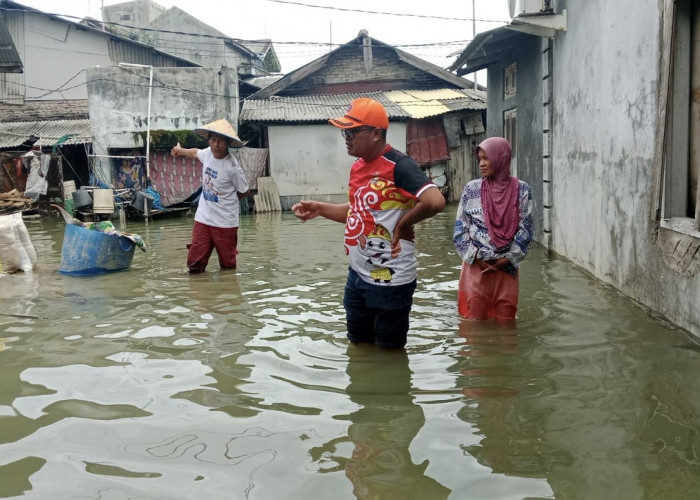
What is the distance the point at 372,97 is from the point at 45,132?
10.2 metres

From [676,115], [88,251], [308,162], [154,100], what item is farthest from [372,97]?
[676,115]

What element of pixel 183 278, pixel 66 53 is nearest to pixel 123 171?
pixel 66 53

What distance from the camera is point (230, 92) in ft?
66.5

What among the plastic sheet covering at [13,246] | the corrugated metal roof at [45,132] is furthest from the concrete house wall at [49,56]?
the plastic sheet covering at [13,246]

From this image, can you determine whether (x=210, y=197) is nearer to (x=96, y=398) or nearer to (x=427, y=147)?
(x=96, y=398)

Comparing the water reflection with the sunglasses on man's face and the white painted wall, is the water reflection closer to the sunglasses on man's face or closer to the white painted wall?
the sunglasses on man's face

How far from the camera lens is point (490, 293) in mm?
5305

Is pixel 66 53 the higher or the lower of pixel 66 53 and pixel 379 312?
the higher

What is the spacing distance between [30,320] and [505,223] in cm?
385

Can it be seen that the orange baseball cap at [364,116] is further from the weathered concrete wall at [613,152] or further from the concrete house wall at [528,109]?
the concrete house wall at [528,109]

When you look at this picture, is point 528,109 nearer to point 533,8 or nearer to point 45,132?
point 533,8

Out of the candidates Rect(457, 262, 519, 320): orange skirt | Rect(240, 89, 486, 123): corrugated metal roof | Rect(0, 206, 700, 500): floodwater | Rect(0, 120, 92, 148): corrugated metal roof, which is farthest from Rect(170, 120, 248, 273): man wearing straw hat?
Rect(0, 120, 92, 148): corrugated metal roof

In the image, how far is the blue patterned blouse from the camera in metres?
5.10

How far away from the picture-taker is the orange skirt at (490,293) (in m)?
5.25
